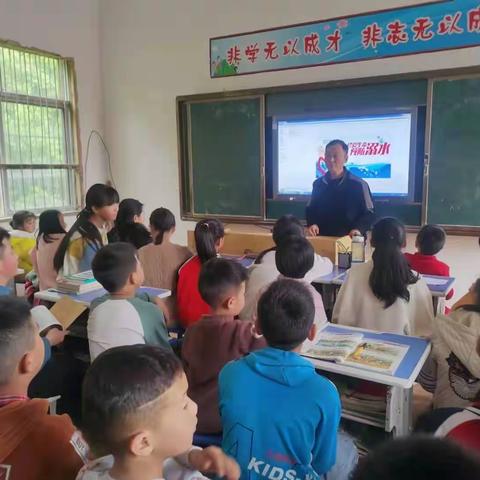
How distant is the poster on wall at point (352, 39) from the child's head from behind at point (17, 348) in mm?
3755

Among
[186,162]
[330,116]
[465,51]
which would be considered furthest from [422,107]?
[186,162]

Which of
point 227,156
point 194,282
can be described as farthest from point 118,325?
point 227,156

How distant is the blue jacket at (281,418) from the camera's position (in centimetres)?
112

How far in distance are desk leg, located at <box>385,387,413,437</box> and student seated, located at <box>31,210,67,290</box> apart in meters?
2.18

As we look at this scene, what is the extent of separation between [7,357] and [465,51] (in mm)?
3877

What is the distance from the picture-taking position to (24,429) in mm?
905

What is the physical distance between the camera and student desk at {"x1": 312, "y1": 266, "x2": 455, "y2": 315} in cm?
245

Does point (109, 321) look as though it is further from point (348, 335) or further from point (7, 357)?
point (348, 335)

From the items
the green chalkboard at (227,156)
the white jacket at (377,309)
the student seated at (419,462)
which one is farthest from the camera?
the green chalkboard at (227,156)

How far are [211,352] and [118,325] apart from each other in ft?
1.39

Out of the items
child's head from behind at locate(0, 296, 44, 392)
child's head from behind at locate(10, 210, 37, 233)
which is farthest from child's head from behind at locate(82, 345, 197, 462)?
child's head from behind at locate(10, 210, 37, 233)

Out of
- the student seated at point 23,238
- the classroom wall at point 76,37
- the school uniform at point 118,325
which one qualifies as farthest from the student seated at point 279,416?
the classroom wall at point 76,37

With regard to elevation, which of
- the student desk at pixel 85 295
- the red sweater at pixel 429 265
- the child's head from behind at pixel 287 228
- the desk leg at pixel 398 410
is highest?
the child's head from behind at pixel 287 228

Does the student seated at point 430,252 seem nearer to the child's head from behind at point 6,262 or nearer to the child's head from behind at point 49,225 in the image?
the child's head from behind at point 6,262
